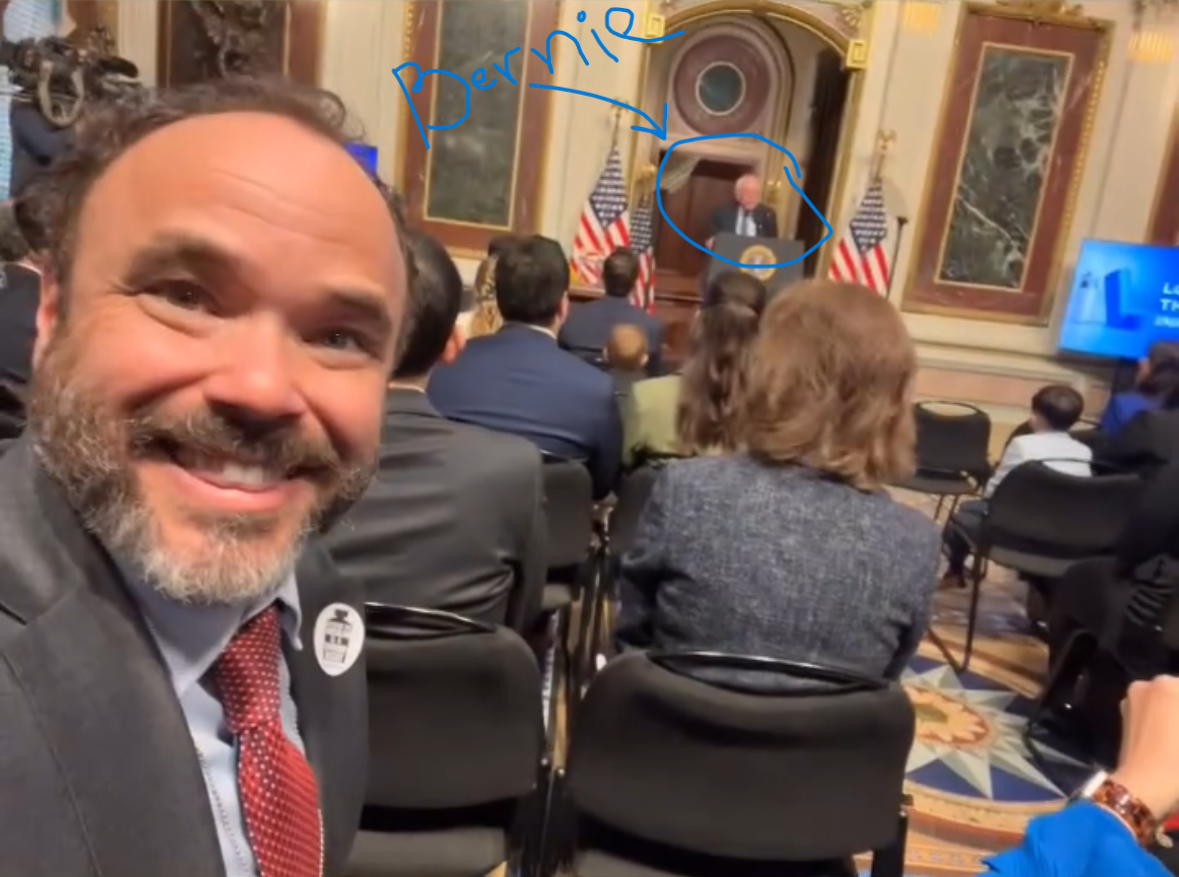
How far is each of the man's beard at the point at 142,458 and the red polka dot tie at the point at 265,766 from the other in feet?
0.33

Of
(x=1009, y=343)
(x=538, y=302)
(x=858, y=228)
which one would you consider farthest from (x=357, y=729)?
(x=1009, y=343)

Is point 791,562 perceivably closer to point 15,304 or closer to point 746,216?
point 15,304

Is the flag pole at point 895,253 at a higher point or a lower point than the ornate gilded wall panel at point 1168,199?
lower

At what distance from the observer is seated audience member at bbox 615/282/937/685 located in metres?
1.72

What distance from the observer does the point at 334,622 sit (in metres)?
1.14

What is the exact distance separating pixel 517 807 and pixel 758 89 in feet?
29.1

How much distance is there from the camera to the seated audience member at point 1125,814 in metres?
1.00

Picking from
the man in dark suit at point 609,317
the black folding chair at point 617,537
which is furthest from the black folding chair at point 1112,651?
the man in dark suit at point 609,317

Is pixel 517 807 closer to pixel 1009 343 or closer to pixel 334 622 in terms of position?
pixel 334 622

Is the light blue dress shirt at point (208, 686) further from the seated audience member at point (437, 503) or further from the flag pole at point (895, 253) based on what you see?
the flag pole at point (895, 253)

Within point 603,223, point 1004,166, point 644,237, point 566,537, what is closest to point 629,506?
point 566,537

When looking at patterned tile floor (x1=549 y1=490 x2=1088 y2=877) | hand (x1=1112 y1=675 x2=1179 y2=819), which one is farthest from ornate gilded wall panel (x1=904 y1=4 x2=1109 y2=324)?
hand (x1=1112 y1=675 x2=1179 y2=819)

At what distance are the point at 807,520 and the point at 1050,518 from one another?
203 cm

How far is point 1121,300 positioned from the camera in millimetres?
7520
